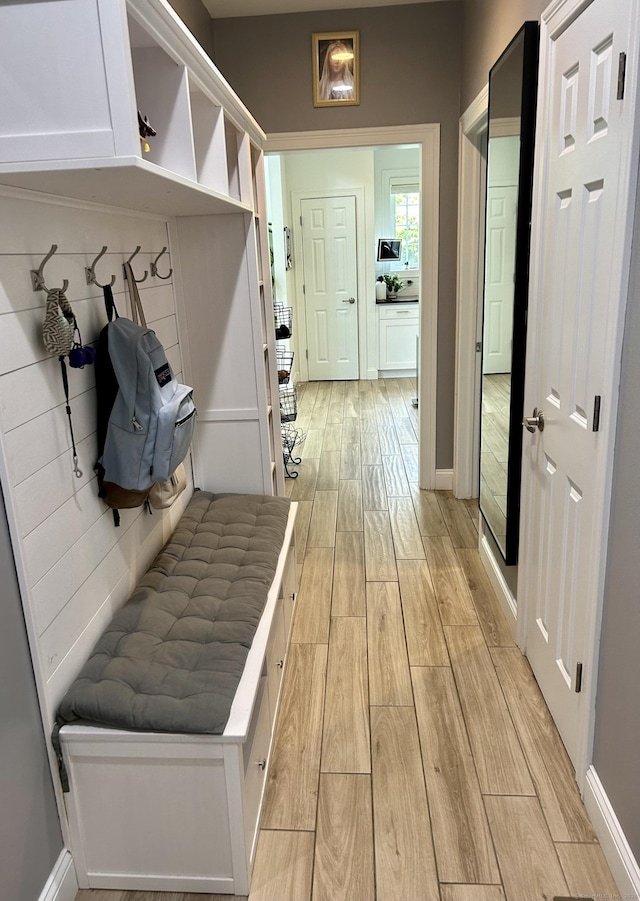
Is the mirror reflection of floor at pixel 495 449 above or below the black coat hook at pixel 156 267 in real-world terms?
below

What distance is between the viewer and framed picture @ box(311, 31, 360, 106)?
11.6ft

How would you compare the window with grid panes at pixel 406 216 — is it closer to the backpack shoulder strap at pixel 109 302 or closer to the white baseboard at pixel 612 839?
the backpack shoulder strap at pixel 109 302

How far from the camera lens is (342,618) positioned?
2.85 metres

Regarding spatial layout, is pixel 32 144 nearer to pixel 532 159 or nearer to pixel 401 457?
pixel 532 159

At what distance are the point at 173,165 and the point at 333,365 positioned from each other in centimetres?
604

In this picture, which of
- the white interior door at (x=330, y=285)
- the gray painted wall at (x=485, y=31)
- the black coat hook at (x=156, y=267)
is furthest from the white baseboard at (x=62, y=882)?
the white interior door at (x=330, y=285)

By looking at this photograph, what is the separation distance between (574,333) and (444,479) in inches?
96.8

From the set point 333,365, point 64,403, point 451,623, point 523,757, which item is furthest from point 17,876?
point 333,365

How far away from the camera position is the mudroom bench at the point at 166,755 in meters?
1.54

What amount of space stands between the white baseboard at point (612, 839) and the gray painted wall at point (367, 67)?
3086 mm

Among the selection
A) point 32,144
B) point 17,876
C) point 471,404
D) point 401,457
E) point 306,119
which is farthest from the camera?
point 401,457

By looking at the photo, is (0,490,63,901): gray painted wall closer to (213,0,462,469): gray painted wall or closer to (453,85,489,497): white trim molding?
(453,85,489,497): white trim molding

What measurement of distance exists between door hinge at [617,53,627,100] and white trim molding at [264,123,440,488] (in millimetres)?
2344

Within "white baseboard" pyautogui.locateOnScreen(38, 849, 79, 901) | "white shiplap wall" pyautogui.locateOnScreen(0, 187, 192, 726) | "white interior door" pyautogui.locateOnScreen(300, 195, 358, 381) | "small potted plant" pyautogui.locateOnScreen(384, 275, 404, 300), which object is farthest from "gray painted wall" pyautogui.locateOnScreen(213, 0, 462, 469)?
"small potted plant" pyautogui.locateOnScreen(384, 275, 404, 300)
